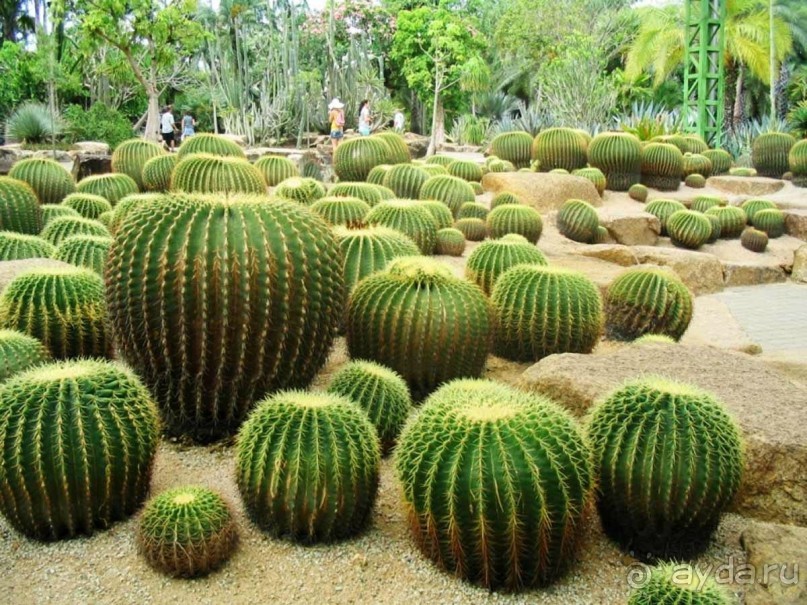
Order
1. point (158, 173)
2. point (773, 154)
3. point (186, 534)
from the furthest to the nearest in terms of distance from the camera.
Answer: point (773, 154)
point (158, 173)
point (186, 534)

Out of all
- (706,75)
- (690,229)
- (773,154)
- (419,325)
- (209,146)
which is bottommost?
(690,229)

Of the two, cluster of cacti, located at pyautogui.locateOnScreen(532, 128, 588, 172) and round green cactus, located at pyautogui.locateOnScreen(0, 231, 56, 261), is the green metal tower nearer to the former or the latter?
cluster of cacti, located at pyautogui.locateOnScreen(532, 128, 588, 172)

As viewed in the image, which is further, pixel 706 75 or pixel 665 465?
pixel 706 75

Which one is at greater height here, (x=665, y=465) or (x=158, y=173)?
(x=158, y=173)

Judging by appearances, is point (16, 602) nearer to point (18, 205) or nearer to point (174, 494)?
point (174, 494)

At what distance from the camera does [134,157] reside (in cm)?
1102

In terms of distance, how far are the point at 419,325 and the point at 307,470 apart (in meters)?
1.69

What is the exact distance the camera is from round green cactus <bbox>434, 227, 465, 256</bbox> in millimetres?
8898

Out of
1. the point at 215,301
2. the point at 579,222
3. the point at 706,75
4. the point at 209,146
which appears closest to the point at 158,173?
the point at 209,146

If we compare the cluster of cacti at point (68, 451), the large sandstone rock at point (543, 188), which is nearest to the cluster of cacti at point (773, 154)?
the large sandstone rock at point (543, 188)

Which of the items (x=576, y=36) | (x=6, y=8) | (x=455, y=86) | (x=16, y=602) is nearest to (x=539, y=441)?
(x=16, y=602)

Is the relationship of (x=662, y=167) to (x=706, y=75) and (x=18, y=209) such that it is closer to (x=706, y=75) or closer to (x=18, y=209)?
(x=706, y=75)

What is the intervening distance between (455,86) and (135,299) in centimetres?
A: 3076

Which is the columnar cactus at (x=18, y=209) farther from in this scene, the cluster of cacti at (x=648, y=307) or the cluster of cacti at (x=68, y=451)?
the cluster of cacti at (x=648, y=307)
